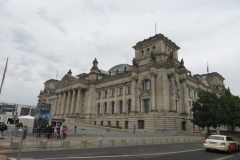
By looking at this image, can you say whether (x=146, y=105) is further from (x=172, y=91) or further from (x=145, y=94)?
(x=172, y=91)

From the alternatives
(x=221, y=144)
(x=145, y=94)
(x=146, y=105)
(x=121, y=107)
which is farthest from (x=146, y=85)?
(x=221, y=144)

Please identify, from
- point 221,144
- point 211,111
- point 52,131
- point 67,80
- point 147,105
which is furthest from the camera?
point 67,80

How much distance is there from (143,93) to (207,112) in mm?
16338

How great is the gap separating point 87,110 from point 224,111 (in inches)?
1648

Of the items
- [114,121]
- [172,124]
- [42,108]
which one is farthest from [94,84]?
[42,108]

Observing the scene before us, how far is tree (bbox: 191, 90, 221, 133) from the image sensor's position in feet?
128

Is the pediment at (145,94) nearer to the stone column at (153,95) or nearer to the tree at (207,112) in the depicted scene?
the stone column at (153,95)

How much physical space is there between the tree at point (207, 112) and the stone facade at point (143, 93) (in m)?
5.19

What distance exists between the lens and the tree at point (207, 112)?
128ft

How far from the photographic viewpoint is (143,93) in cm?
5034

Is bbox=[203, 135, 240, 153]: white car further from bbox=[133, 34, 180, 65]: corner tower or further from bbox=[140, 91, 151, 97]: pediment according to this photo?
bbox=[133, 34, 180, 65]: corner tower

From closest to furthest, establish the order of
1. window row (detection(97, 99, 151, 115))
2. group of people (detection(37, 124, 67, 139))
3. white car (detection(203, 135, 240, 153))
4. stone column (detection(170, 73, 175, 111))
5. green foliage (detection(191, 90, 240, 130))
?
white car (detection(203, 135, 240, 153))
group of people (detection(37, 124, 67, 139))
green foliage (detection(191, 90, 240, 130))
stone column (detection(170, 73, 175, 111))
window row (detection(97, 99, 151, 115))

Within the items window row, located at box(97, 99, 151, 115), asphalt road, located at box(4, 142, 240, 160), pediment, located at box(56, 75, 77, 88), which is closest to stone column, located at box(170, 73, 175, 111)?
window row, located at box(97, 99, 151, 115)

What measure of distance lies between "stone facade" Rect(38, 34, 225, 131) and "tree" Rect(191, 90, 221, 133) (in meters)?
5.19
